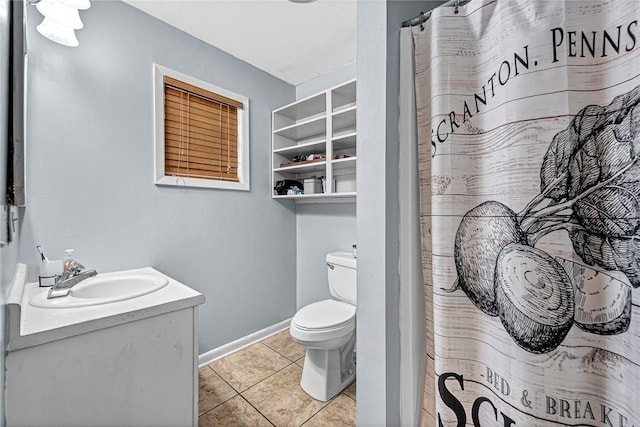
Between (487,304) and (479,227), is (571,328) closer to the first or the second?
(487,304)

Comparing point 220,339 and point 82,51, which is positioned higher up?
point 82,51

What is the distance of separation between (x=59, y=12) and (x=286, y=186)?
1598mm

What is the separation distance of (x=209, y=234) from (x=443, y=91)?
1.76 meters

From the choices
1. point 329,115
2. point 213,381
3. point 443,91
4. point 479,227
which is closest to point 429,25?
point 443,91

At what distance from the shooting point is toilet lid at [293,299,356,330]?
156 cm

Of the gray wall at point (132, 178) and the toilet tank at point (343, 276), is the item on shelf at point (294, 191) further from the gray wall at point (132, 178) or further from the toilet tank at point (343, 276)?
the toilet tank at point (343, 276)

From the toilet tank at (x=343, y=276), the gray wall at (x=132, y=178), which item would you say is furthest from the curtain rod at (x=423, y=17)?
the gray wall at (x=132, y=178)

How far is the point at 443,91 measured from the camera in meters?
0.81

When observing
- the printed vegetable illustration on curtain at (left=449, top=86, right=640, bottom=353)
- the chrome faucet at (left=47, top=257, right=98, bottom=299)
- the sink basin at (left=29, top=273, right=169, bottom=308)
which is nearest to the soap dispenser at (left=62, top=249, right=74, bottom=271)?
the chrome faucet at (left=47, top=257, right=98, bottom=299)

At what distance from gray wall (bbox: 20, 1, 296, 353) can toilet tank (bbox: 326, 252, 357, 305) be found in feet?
2.18

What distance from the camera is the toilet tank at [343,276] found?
1859mm

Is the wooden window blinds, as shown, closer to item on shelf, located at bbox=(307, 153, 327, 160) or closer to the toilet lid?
item on shelf, located at bbox=(307, 153, 327, 160)

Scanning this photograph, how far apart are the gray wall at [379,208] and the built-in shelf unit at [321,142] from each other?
0.89 metres

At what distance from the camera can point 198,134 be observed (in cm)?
192
